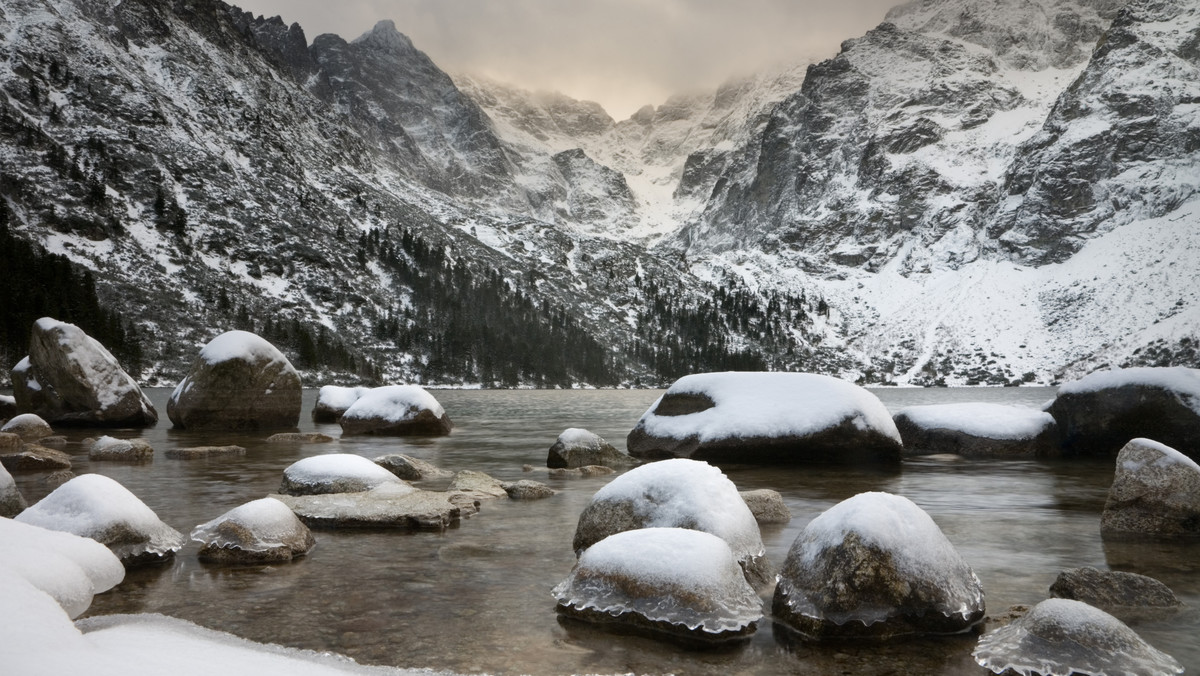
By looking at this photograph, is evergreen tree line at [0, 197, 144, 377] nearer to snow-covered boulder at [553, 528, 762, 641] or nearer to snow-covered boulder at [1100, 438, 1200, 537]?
snow-covered boulder at [553, 528, 762, 641]

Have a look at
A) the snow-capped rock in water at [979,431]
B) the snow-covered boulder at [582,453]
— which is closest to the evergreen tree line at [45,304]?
the snow-covered boulder at [582,453]

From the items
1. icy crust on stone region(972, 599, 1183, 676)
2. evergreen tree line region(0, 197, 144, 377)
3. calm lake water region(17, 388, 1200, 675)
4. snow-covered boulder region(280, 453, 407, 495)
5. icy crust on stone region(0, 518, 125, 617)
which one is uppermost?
evergreen tree line region(0, 197, 144, 377)

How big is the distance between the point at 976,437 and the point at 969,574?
Result: 1475 centimetres

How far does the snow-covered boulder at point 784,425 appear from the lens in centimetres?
1543

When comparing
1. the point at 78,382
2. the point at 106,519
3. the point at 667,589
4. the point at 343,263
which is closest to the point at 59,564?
the point at 106,519

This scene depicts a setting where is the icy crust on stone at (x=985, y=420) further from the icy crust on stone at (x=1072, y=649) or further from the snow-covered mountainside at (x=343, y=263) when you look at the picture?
the snow-covered mountainside at (x=343, y=263)

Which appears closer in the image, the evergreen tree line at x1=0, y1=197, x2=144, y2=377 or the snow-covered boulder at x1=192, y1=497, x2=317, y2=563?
the snow-covered boulder at x1=192, y1=497, x2=317, y2=563

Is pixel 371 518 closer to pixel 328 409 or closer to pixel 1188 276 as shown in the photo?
pixel 328 409

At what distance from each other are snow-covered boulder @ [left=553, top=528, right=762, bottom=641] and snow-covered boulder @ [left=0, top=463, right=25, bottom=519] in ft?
20.9

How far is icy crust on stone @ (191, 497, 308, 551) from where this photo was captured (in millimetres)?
6914

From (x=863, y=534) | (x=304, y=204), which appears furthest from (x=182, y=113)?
(x=863, y=534)

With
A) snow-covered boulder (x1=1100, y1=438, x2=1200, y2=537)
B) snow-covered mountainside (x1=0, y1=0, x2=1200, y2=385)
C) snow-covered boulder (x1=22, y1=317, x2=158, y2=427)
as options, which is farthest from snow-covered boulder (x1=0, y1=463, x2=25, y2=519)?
snow-covered mountainside (x1=0, y1=0, x2=1200, y2=385)

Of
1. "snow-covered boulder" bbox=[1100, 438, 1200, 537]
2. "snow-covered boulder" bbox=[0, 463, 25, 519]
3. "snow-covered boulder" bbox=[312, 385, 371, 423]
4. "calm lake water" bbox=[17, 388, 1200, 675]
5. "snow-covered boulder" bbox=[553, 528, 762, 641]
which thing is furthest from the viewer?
"snow-covered boulder" bbox=[312, 385, 371, 423]

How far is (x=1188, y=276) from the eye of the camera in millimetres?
166750
